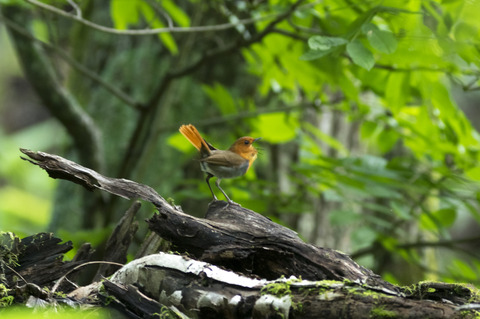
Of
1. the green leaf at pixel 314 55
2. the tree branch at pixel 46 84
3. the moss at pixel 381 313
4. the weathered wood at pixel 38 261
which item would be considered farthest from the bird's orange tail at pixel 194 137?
the tree branch at pixel 46 84

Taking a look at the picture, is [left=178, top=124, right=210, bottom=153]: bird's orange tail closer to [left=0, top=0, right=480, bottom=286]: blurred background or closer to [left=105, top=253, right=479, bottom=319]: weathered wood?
[left=0, top=0, right=480, bottom=286]: blurred background

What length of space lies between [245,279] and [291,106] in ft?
8.71

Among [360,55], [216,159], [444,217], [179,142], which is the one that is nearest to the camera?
[360,55]

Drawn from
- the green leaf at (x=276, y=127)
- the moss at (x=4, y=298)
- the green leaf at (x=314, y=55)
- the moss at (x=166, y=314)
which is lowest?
the green leaf at (x=276, y=127)

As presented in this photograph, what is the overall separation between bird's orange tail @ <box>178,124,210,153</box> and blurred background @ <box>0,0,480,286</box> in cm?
70

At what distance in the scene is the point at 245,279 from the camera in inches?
83.9

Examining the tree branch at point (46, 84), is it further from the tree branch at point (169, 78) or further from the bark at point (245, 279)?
the bark at point (245, 279)

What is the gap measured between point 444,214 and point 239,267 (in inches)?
95.5

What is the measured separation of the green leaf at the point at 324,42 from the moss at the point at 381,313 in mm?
1370

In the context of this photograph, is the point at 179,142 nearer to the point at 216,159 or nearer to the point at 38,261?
the point at 216,159

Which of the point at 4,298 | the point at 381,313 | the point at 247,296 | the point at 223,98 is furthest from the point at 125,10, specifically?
the point at 381,313

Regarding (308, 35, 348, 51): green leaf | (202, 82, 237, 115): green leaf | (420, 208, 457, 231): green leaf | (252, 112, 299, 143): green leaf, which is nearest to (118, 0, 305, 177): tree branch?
(202, 82, 237, 115): green leaf

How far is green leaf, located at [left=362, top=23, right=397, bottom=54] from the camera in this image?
2.68 meters

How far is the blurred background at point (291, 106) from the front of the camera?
3.33m
